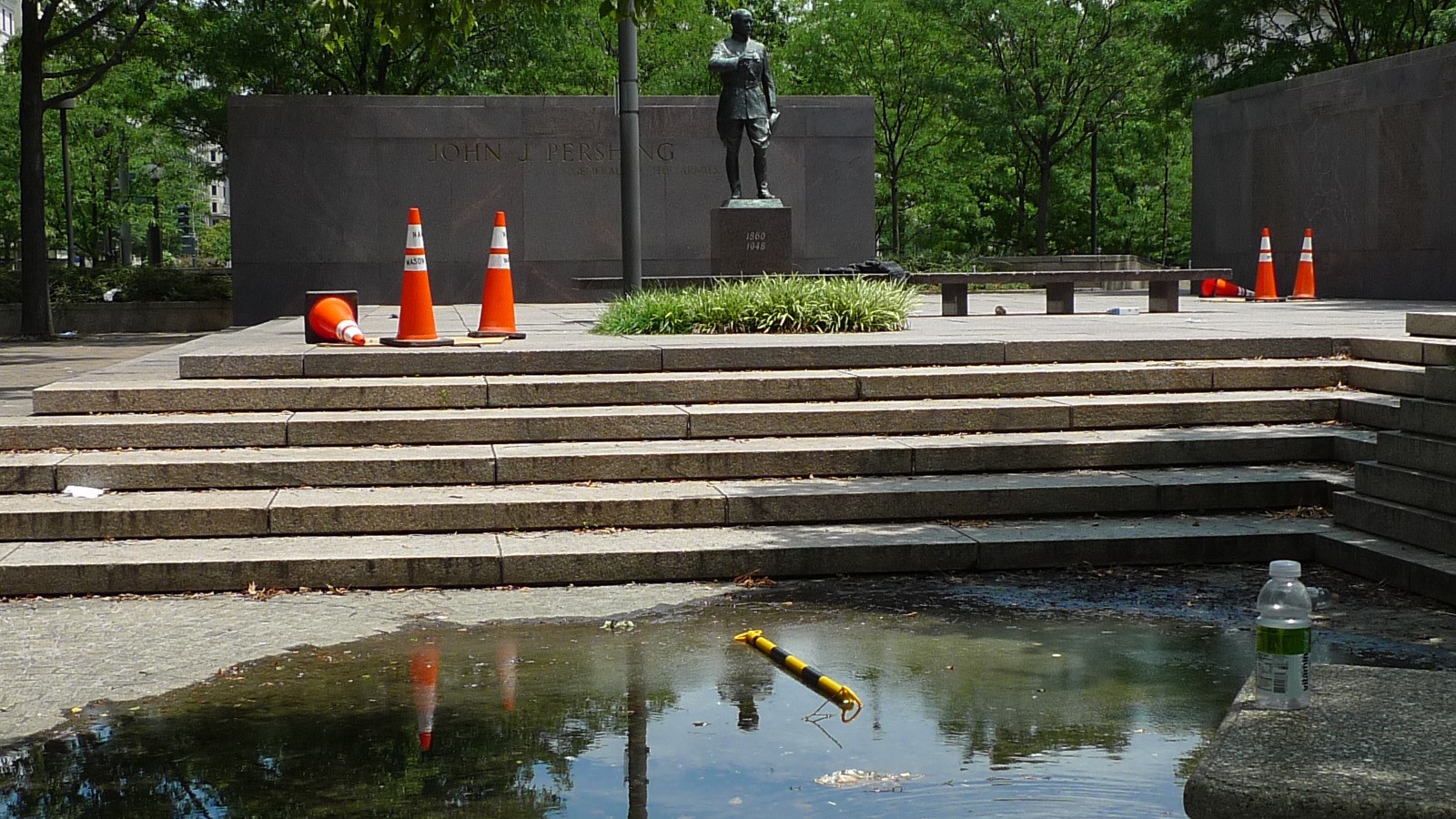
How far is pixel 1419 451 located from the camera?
25.0 ft

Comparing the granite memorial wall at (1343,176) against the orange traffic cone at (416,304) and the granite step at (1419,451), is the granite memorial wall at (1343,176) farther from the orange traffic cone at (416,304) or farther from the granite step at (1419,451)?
the orange traffic cone at (416,304)

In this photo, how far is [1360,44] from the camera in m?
30.5

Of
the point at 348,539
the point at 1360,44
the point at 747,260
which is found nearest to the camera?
the point at 348,539

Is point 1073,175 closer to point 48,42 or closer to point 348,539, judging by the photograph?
point 48,42

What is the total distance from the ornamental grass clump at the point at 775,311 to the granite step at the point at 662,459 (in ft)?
10.7

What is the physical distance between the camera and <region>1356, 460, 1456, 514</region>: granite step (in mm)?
7305

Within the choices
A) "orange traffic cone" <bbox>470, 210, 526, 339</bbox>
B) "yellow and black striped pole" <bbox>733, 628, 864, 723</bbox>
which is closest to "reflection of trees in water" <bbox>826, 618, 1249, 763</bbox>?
"yellow and black striped pole" <bbox>733, 628, 864, 723</bbox>

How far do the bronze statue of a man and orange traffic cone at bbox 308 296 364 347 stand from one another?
810cm

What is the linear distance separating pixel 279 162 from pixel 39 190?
4.27 metres

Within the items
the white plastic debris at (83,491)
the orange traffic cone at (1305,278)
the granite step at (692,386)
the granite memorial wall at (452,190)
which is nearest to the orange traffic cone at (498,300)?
the granite step at (692,386)

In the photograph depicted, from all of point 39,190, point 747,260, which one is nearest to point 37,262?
point 39,190

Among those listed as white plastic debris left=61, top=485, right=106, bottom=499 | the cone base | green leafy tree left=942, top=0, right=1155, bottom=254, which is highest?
green leafy tree left=942, top=0, right=1155, bottom=254

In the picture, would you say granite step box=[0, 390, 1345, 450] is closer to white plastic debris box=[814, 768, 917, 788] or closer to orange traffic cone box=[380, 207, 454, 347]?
orange traffic cone box=[380, 207, 454, 347]

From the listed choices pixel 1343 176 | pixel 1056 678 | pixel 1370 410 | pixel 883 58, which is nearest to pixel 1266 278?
pixel 1343 176
